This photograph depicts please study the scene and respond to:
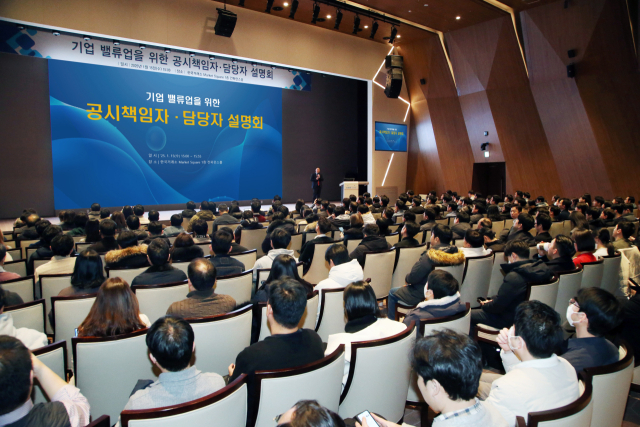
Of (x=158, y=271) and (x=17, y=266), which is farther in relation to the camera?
(x=17, y=266)

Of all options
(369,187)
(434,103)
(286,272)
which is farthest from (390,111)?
(286,272)

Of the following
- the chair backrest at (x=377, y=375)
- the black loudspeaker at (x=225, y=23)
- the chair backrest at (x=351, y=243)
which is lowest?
the chair backrest at (x=377, y=375)

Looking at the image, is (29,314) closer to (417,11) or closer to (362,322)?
(362,322)

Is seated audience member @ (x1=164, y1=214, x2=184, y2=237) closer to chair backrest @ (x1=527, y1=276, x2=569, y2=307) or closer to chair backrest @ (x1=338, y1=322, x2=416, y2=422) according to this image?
chair backrest @ (x1=338, y1=322, x2=416, y2=422)

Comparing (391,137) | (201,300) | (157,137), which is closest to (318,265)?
(201,300)

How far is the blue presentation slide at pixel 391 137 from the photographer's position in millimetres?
14242

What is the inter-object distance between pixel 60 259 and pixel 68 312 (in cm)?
132

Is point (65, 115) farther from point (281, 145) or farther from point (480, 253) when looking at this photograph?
point (480, 253)

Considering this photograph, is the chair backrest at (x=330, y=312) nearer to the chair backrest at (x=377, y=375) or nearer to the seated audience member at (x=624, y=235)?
the chair backrest at (x=377, y=375)

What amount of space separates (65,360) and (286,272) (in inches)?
53.2

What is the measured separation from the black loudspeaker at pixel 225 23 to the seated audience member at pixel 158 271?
775 cm

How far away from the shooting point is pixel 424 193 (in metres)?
15.0

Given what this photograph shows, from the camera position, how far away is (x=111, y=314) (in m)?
1.98

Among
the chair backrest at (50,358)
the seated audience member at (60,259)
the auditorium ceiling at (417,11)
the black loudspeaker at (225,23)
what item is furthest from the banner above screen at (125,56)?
the chair backrest at (50,358)
